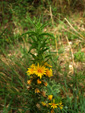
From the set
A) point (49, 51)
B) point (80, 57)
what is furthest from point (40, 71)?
point (80, 57)

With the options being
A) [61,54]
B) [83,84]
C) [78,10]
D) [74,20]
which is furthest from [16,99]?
[78,10]

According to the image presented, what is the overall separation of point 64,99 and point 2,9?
2429mm

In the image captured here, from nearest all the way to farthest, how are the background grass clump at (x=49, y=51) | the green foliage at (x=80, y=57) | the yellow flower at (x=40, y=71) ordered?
the yellow flower at (x=40, y=71)
the background grass clump at (x=49, y=51)
the green foliage at (x=80, y=57)

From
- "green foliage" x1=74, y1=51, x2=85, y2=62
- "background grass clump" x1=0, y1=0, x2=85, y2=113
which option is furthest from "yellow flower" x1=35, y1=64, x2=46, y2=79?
"green foliage" x1=74, y1=51, x2=85, y2=62

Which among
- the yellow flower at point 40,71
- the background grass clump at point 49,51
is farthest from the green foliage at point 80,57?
the yellow flower at point 40,71

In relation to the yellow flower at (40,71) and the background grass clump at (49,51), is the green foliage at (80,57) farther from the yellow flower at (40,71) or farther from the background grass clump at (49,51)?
the yellow flower at (40,71)

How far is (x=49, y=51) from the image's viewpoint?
1.74 metres

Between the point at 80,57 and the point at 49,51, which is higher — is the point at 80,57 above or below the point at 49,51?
above

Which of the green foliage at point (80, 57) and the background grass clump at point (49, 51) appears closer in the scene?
the background grass clump at point (49, 51)

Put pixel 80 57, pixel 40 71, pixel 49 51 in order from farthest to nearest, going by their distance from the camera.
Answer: pixel 80 57 < pixel 49 51 < pixel 40 71

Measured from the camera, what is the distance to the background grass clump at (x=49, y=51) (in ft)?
5.38

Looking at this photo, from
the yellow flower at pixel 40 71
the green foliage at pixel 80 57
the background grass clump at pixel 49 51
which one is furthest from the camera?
the green foliage at pixel 80 57

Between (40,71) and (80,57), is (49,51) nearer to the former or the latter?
(40,71)

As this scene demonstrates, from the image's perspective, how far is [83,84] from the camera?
69.5 inches
